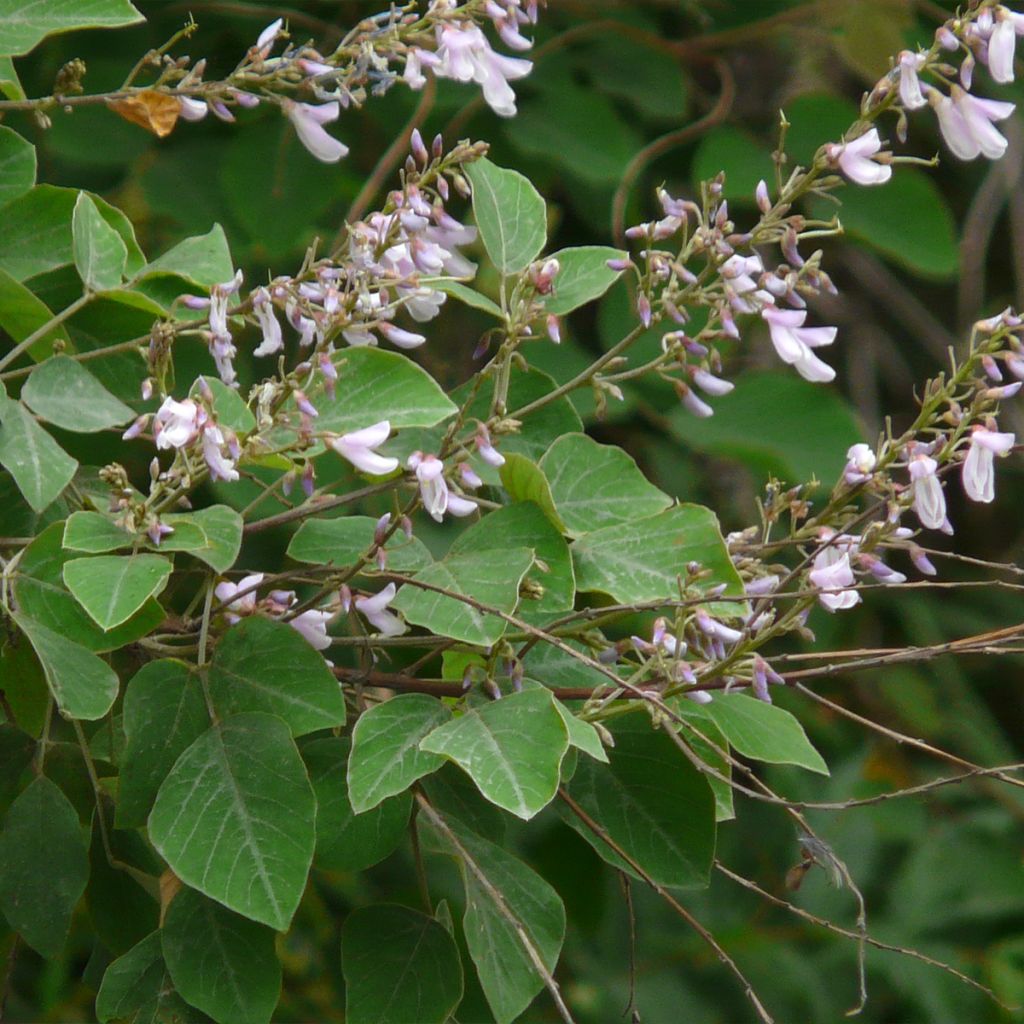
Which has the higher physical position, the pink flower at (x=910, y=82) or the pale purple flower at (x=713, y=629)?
the pink flower at (x=910, y=82)

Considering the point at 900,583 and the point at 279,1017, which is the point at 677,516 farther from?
the point at 279,1017

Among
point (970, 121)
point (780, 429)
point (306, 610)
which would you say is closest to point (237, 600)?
point (306, 610)

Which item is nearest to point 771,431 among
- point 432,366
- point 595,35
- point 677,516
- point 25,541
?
point 432,366

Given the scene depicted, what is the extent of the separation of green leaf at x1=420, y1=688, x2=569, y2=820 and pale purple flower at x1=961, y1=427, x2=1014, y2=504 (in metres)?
0.17

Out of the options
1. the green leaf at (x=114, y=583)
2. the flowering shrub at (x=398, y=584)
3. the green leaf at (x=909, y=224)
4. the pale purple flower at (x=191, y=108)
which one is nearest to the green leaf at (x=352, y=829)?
the flowering shrub at (x=398, y=584)

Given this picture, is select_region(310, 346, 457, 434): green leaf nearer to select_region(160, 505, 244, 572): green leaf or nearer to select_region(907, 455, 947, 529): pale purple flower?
select_region(160, 505, 244, 572): green leaf

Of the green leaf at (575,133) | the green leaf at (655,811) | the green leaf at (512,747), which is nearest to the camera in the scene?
the green leaf at (512,747)

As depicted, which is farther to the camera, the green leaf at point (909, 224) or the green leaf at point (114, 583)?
the green leaf at point (909, 224)

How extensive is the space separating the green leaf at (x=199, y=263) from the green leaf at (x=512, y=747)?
0.22 meters

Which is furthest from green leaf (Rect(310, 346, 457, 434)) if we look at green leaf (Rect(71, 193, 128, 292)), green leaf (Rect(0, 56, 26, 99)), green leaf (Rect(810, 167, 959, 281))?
green leaf (Rect(810, 167, 959, 281))

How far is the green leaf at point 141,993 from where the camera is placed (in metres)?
0.53

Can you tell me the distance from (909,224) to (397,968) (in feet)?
3.11

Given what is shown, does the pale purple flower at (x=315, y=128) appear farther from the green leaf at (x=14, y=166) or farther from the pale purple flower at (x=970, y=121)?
the pale purple flower at (x=970, y=121)

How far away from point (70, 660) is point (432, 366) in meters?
0.78
